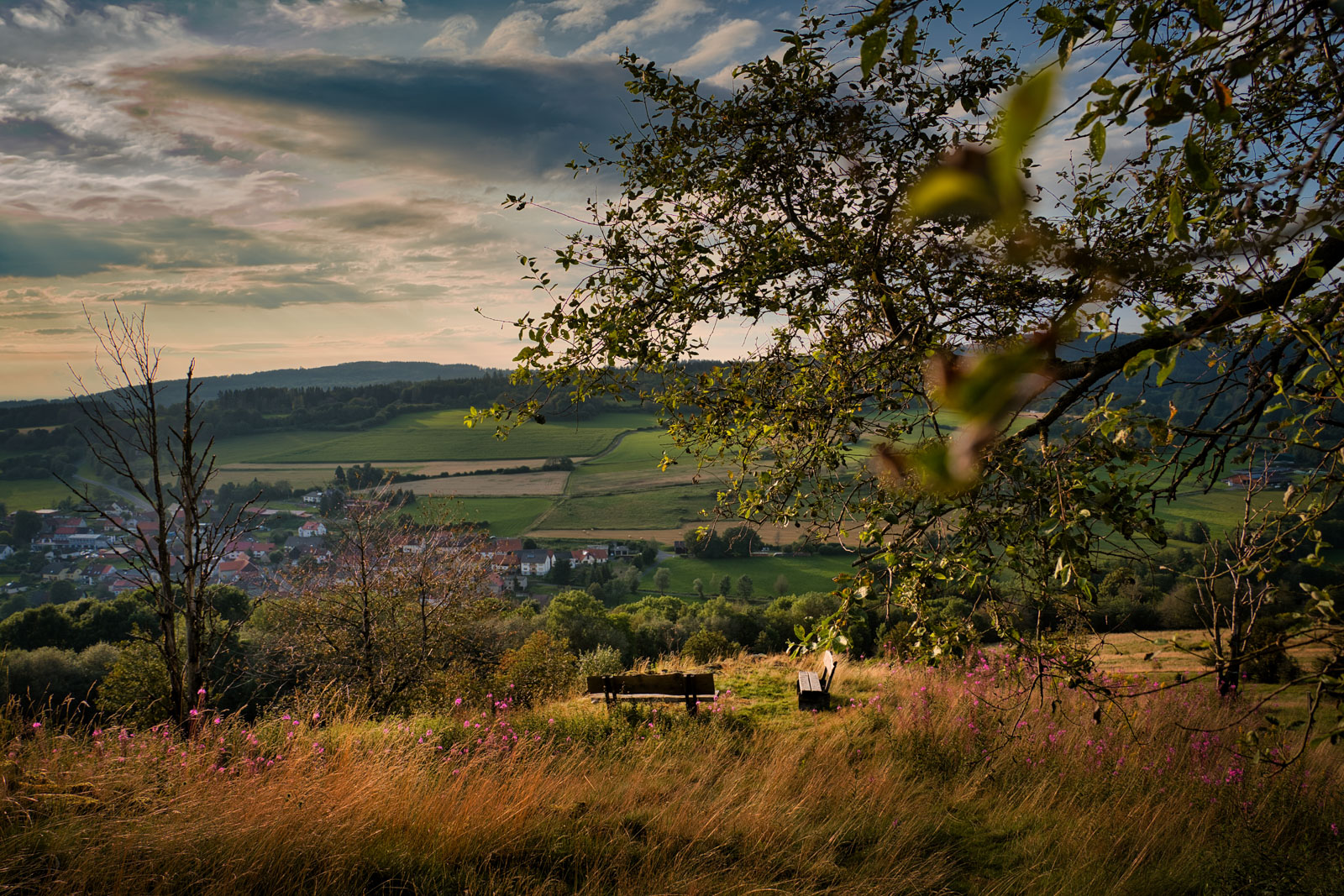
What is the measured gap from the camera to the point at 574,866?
13.3ft

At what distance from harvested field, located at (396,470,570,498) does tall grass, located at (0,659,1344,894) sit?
225ft

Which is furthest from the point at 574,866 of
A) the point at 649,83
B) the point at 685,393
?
the point at 649,83

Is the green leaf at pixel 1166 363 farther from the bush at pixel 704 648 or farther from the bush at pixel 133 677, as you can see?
the bush at pixel 133 677

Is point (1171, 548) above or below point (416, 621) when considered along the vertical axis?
below

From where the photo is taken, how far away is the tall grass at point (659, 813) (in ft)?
11.9

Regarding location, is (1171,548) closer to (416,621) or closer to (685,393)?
(416,621)

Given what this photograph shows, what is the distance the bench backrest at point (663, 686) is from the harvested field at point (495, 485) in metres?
64.7

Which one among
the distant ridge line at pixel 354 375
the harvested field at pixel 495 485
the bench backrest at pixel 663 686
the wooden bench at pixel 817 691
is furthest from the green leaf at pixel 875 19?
the distant ridge line at pixel 354 375

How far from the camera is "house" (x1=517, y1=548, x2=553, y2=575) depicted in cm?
5935

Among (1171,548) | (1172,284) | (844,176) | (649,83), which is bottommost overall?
(1171,548)

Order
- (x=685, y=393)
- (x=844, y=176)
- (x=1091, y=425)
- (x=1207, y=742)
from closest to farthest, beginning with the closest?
(x=1091, y=425)
(x=844, y=176)
(x=685, y=393)
(x=1207, y=742)

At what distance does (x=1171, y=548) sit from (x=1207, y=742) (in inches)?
1813

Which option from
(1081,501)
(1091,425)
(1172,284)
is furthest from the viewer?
(1172,284)

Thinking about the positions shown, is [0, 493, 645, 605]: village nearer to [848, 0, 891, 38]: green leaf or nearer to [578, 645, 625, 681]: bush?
[578, 645, 625, 681]: bush
